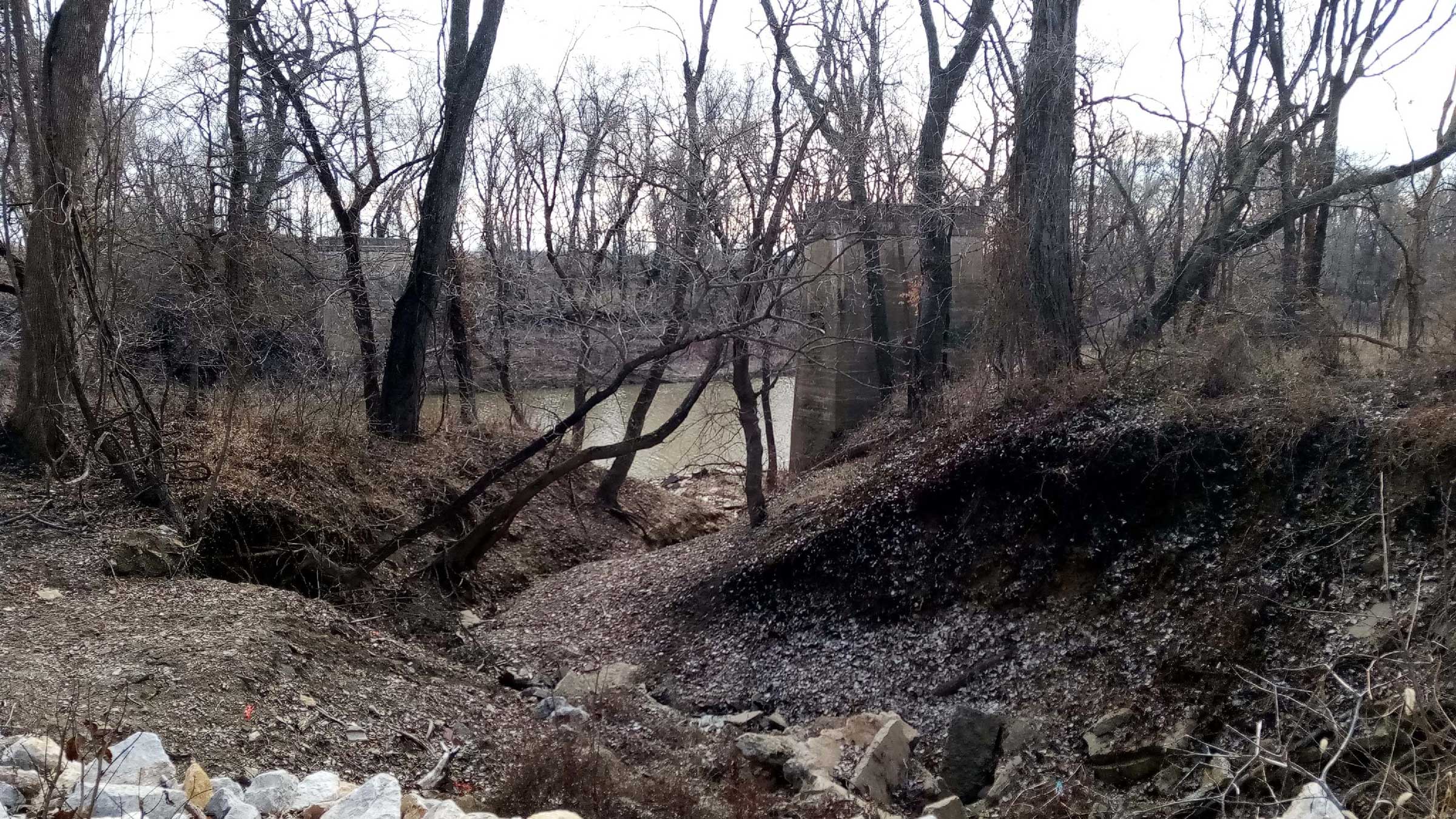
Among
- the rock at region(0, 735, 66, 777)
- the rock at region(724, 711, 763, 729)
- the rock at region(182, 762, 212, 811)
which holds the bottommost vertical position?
the rock at region(724, 711, 763, 729)

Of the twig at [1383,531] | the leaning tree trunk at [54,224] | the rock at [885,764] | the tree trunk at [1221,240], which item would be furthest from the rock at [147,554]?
the tree trunk at [1221,240]

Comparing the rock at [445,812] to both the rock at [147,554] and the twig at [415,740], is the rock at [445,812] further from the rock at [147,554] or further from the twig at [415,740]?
the rock at [147,554]

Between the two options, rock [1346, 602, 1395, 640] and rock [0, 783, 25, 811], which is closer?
rock [0, 783, 25, 811]

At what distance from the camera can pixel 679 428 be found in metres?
17.0

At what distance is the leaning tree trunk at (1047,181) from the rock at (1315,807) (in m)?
6.50

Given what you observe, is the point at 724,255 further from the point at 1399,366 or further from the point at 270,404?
the point at 1399,366

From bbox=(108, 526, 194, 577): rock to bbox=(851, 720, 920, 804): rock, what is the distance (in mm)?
5277

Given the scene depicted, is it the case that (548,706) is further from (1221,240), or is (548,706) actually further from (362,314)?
(1221,240)

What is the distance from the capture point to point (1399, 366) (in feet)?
26.4

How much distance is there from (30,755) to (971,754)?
5.27 meters

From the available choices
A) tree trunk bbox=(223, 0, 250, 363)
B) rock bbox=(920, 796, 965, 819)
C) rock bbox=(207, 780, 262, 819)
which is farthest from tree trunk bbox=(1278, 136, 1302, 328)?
tree trunk bbox=(223, 0, 250, 363)

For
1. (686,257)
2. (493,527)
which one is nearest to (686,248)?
(686,257)

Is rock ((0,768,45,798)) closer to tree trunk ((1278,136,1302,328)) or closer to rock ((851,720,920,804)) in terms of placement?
rock ((851,720,920,804))

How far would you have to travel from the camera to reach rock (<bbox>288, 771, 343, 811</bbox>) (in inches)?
170
